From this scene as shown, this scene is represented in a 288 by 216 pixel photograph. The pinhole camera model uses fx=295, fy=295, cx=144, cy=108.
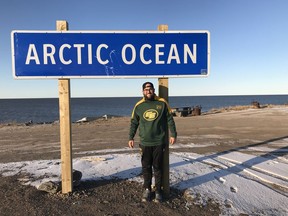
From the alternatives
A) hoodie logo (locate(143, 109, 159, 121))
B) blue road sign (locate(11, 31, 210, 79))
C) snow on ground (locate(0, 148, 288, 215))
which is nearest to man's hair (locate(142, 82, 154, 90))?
blue road sign (locate(11, 31, 210, 79))

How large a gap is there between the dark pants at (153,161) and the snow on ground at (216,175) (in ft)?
2.23

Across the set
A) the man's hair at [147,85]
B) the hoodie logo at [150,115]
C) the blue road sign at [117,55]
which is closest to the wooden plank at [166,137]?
the blue road sign at [117,55]

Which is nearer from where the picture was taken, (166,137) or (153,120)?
(153,120)

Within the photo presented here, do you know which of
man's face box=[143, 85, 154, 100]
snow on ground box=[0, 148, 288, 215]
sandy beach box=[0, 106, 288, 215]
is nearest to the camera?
sandy beach box=[0, 106, 288, 215]

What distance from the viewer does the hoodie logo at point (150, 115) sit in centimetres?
464

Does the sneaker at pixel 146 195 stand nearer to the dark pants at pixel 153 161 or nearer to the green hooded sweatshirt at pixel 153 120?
the dark pants at pixel 153 161

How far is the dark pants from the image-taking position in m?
4.69

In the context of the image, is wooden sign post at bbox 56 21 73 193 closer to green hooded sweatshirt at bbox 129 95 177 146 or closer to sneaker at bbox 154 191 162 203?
green hooded sweatshirt at bbox 129 95 177 146

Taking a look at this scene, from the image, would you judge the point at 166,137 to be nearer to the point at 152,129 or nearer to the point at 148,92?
the point at 152,129

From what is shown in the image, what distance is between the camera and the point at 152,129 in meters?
4.64

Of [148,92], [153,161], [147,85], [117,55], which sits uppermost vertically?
[117,55]

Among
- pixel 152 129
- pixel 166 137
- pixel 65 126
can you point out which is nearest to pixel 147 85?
pixel 152 129

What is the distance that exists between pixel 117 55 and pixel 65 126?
1.41 metres

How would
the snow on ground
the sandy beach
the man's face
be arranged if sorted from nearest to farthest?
the sandy beach
the man's face
the snow on ground
